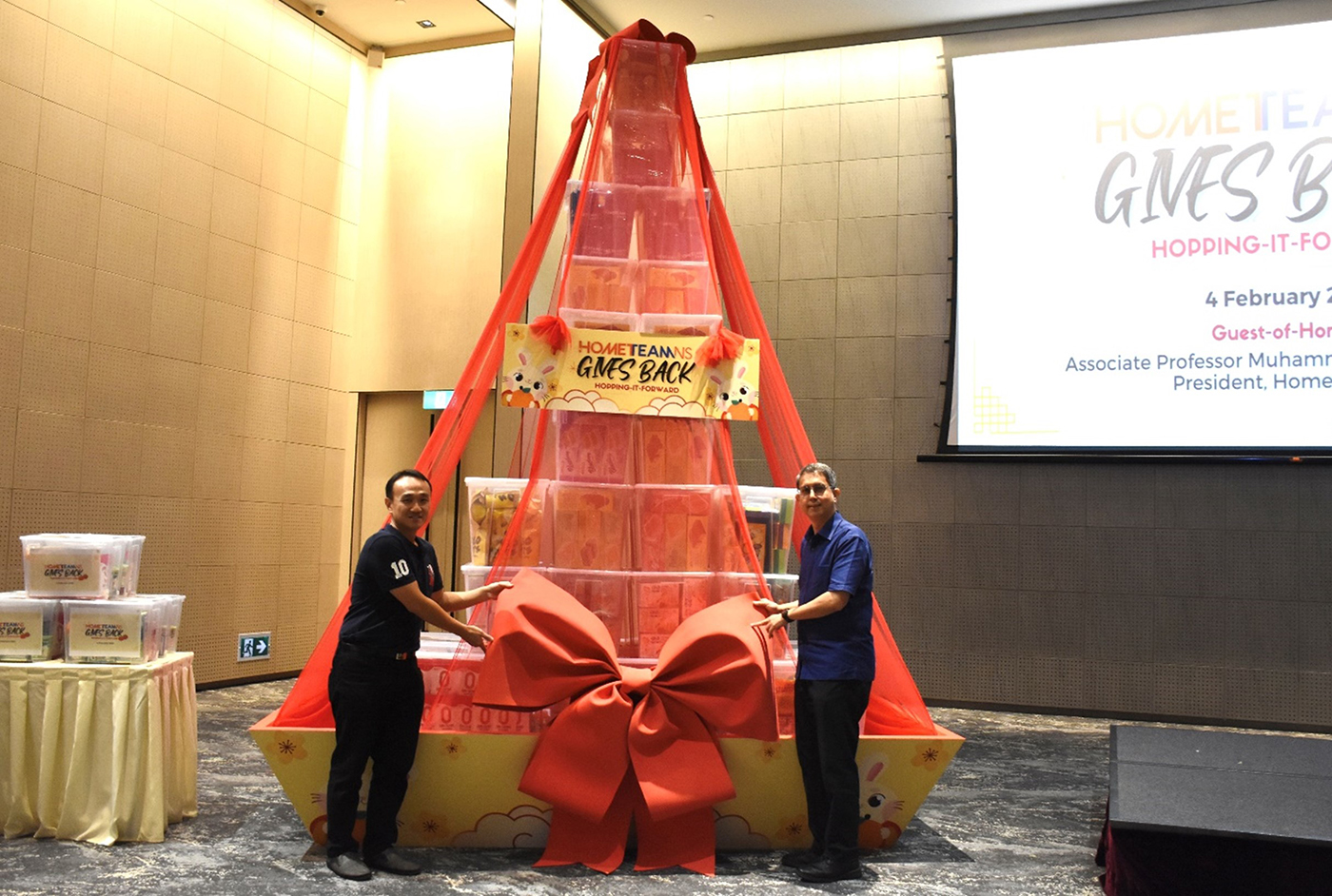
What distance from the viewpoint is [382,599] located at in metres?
3.50

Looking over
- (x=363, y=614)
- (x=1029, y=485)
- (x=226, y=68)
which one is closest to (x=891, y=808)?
(x=363, y=614)

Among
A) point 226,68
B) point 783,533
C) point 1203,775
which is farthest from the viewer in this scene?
point 226,68

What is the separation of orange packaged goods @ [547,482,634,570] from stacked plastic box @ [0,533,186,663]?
4.78 feet

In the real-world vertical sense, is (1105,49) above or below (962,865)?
above

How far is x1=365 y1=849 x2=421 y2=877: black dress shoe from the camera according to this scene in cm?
344

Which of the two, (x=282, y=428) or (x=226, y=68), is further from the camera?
(x=282, y=428)

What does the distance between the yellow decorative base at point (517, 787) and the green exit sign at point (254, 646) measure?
4.00m

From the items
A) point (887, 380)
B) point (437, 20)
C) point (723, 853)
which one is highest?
point (437, 20)

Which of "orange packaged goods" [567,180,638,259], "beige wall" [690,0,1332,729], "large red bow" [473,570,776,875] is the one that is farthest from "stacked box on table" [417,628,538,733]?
"beige wall" [690,0,1332,729]

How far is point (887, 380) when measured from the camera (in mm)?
7770

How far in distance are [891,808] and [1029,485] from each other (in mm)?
4032

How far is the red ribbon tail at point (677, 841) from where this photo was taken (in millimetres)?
3600

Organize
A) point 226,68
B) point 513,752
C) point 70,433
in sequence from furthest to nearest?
point 226,68, point 70,433, point 513,752

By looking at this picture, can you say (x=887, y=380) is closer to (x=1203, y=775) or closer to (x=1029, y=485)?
(x=1029, y=485)
